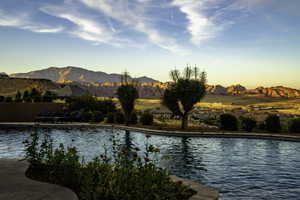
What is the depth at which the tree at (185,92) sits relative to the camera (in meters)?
21.9

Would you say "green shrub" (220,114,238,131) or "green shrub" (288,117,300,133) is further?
"green shrub" (220,114,238,131)

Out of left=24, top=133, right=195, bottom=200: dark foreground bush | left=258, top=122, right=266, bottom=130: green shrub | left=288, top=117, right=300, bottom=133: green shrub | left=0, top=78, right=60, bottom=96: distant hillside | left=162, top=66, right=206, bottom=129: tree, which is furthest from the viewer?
left=0, top=78, right=60, bottom=96: distant hillside

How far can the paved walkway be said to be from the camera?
5355 mm

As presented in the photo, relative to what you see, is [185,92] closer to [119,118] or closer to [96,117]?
[119,118]

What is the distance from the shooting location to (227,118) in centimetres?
2162

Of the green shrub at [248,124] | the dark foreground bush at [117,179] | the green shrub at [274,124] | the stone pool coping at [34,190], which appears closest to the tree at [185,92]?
the green shrub at [248,124]

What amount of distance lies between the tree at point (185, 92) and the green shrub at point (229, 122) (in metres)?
2.57

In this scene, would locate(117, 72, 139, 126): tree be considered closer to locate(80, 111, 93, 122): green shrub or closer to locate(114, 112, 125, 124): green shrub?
locate(114, 112, 125, 124): green shrub

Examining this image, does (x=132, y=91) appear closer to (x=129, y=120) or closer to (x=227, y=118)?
(x=129, y=120)

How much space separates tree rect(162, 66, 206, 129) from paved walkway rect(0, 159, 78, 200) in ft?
52.9

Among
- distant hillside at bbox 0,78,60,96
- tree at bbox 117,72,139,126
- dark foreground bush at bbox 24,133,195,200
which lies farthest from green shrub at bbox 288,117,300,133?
distant hillside at bbox 0,78,60,96

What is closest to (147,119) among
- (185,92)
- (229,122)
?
(185,92)

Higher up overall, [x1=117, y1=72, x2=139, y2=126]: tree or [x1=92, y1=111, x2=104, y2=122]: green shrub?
[x1=117, y1=72, x2=139, y2=126]: tree

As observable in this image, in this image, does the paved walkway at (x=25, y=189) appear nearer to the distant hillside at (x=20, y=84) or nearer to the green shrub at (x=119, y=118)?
the green shrub at (x=119, y=118)
